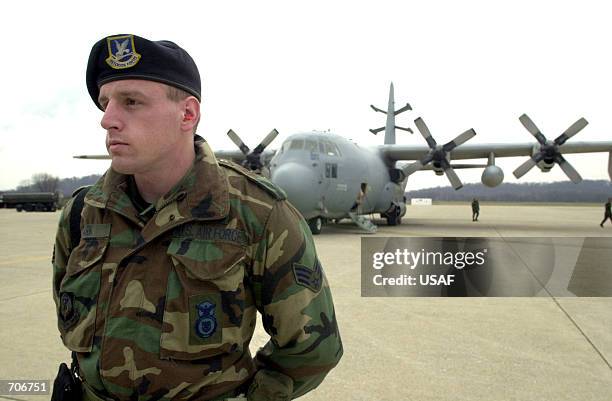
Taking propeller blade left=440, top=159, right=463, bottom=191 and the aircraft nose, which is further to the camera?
propeller blade left=440, top=159, right=463, bottom=191

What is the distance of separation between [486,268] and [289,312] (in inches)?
304

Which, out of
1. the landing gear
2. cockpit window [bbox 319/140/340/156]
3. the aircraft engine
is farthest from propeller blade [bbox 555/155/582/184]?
cockpit window [bbox 319/140/340/156]

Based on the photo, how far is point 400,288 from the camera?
6828mm

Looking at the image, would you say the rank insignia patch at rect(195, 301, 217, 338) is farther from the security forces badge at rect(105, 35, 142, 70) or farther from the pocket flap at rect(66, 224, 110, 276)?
the security forces badge at rect(105, 35, 142, 70)

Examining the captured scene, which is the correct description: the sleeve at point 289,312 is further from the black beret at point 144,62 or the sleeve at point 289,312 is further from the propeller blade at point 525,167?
the propeller blade at point 525,167

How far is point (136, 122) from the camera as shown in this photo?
143 cm

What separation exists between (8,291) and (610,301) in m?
7.84

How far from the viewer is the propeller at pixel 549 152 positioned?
18562 millimetres

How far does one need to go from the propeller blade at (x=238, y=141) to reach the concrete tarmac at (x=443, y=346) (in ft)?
46.2

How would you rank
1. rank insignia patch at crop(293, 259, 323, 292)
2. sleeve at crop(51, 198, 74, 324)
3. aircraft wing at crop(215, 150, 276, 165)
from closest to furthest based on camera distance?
rank insignia patch at crop(293, 259, 323, 292)
sleeve at crop(51, 198, 74, 324)
aircraft wing at crop(215, 150, 276, 165)

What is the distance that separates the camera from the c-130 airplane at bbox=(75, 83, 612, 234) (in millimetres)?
13805

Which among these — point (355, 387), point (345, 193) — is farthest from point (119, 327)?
point (345, 193)

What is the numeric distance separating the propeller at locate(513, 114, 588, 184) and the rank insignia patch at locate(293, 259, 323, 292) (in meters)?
19.3

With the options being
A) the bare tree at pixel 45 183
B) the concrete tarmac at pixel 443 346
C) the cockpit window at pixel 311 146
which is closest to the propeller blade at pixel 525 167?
the cockpit window at pixel 311 146
